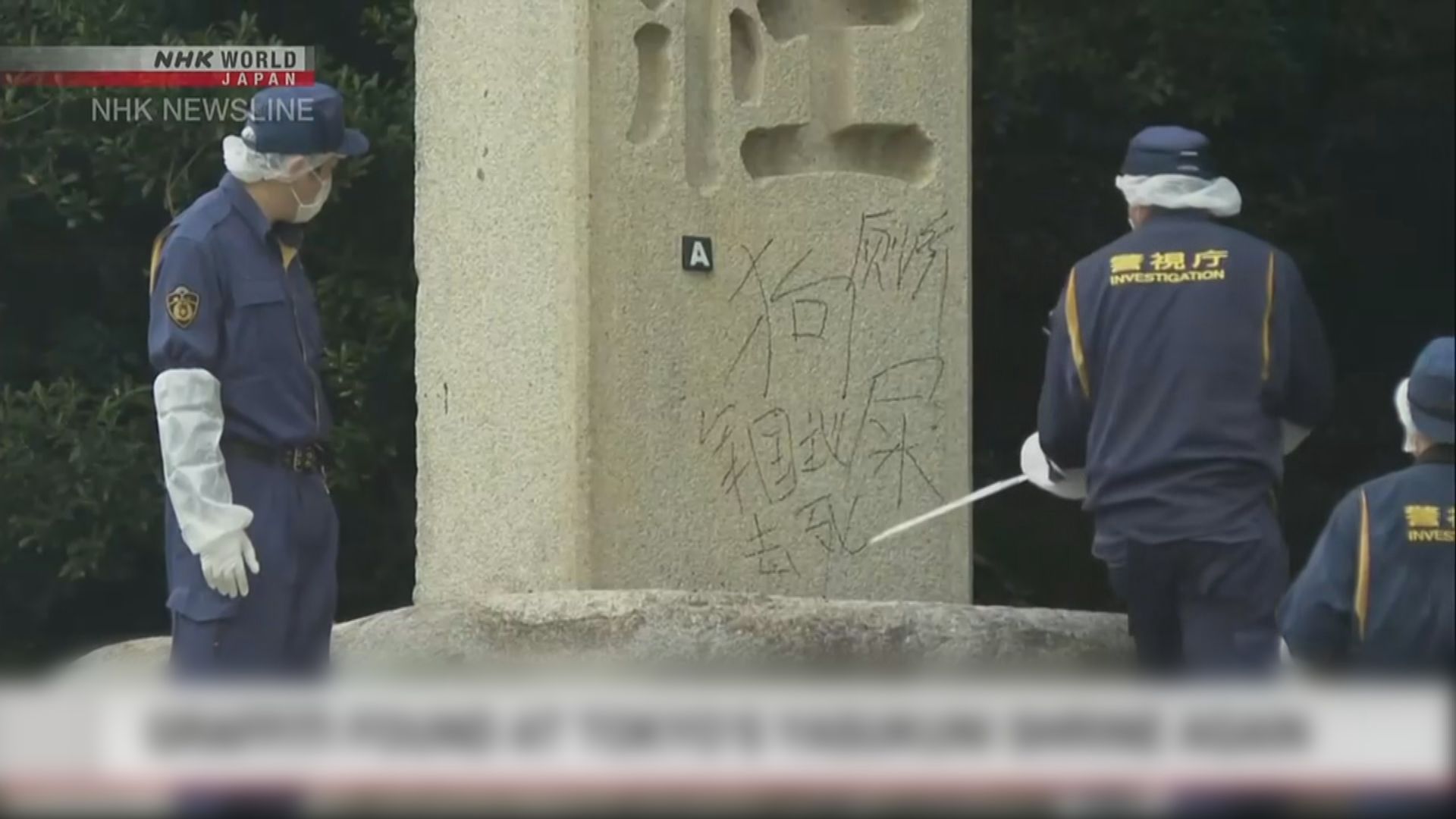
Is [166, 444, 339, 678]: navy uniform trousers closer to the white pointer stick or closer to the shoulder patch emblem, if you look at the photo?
the shoulder patch emblem

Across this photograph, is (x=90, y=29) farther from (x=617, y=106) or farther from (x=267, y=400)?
(x=267, y=400)

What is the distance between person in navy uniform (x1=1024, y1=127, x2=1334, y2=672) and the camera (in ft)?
21.7

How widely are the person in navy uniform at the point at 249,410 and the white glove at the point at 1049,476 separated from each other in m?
1.61

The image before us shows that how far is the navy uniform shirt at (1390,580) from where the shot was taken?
18.7ft

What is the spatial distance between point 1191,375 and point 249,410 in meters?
1.99

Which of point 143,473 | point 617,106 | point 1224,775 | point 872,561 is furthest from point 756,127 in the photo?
point 1224,775

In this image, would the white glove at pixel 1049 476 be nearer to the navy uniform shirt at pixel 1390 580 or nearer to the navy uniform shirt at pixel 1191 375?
the navy uniform shirt at pixel 1191 375

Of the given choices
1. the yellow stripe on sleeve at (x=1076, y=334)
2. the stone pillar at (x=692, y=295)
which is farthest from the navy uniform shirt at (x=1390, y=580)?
the stone pillar at (x=692, y=295)

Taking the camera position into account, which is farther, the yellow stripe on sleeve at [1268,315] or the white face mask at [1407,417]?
the yellow stripe on sleeve at [1268,315]

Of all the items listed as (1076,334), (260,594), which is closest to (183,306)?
(260,594)

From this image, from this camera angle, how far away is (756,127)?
26.9 feet

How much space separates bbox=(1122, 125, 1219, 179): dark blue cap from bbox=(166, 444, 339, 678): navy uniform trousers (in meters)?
1.94
